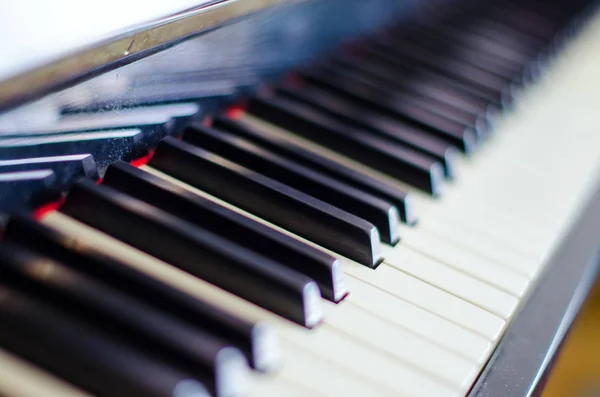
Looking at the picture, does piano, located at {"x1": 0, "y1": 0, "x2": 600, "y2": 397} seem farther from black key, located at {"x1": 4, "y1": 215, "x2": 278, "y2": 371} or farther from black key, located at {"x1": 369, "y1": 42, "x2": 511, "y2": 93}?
black key, located at {"x1": 369, "y1": 42, "x2": 511, "y2": 93}

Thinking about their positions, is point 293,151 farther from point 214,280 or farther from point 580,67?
point 580,67

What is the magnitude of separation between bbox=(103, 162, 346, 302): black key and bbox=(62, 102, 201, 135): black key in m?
0.05

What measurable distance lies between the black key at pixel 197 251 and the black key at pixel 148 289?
0.14 feet

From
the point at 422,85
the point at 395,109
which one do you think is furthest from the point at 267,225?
the point at 422,85

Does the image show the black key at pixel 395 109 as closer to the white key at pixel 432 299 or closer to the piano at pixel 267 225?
the piano at pixel 267 225

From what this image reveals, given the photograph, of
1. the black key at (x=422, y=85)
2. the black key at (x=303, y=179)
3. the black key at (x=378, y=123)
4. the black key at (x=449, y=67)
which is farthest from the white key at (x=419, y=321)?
the black key at (x=449, y=67)

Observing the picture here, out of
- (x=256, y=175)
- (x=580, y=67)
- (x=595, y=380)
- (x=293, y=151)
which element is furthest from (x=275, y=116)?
(x=595, y=380)

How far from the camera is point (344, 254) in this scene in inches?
29.6

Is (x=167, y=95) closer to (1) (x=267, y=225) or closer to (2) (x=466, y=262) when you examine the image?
(1) (x=267, y=225)

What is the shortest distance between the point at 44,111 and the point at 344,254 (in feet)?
1.09

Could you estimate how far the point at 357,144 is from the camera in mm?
995

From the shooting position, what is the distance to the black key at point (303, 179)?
2.68 ft

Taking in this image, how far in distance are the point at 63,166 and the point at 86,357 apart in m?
0.22

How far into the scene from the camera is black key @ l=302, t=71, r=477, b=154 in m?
1.11
